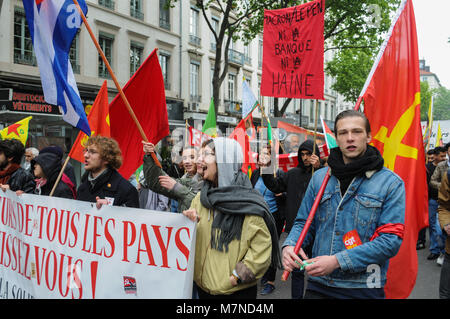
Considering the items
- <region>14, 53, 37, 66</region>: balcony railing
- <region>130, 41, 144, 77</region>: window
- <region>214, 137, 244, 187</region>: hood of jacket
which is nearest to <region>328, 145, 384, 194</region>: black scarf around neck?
<region>214, 137, 244, 187</region>: hood of jacket

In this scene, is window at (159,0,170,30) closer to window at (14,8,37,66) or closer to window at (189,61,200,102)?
window at (189,61,200,102)

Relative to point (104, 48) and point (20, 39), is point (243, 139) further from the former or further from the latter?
point (104, 48)

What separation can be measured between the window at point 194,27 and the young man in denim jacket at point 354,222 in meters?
23.0

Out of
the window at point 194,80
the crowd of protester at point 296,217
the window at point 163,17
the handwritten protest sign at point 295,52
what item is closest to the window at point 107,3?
the window at point 163,17

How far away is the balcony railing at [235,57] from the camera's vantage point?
28094 millimetres

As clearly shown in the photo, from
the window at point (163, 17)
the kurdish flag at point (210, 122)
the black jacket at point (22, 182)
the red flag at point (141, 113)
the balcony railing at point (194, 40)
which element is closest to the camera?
the black jacket at point (22, 182)

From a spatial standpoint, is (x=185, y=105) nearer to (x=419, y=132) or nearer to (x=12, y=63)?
(x=12, y=63)

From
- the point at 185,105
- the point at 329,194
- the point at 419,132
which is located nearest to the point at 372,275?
the point at 329,194

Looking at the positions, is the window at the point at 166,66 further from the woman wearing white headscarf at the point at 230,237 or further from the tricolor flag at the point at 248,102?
the woman wearing white headscarf at the point at 230,237

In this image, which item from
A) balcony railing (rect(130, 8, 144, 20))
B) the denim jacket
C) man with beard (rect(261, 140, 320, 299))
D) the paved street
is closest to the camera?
the denim jacket

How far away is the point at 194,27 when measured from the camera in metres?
24.5

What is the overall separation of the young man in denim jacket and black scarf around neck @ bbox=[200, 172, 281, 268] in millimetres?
323

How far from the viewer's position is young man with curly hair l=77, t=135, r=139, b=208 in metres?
3.45

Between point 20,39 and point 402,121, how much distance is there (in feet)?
50.8
